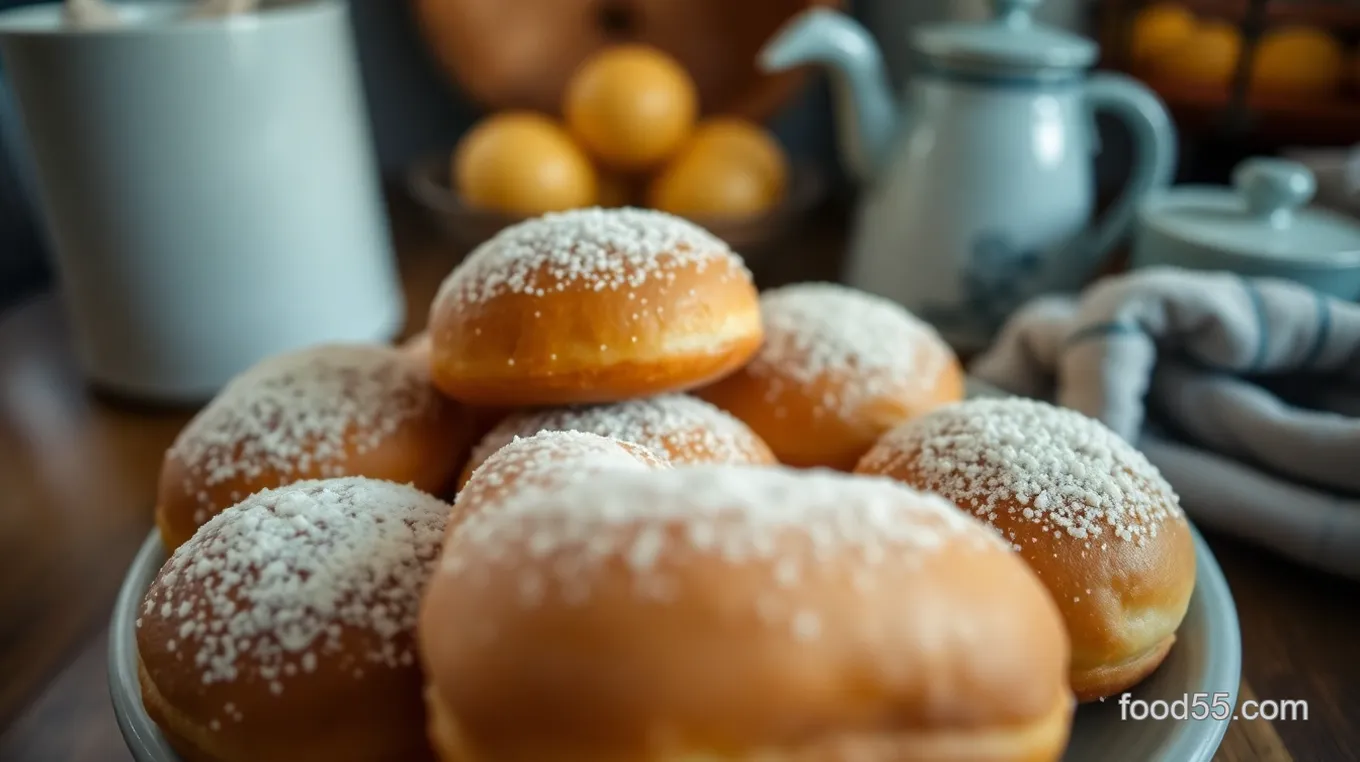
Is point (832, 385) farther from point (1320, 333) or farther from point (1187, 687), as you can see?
point (1320, 333)

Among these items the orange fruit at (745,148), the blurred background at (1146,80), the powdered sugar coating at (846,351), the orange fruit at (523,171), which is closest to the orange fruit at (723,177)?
the orange fruit at (745,148)

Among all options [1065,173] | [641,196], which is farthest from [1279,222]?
[641,196]

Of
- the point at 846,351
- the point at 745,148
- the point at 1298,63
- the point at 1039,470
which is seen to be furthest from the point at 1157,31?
the point at 1039,470

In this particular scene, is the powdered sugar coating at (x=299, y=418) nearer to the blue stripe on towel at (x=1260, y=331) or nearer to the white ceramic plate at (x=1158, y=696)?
the white ceramic plate at (x=1158, y=696)

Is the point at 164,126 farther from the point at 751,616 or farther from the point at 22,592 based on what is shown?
the point at 751,616

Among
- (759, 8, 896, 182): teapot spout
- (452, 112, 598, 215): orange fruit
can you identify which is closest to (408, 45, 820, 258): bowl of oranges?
(452, 112, 598, 215): orange fruit
